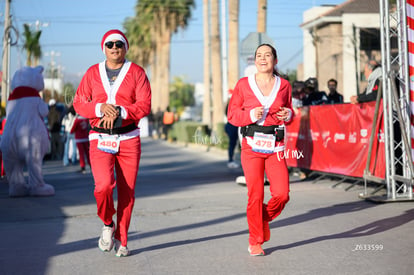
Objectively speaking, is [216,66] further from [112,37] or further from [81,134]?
[112,37]

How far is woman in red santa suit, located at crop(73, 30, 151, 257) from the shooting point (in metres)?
6.12

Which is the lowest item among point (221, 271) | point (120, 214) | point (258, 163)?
point (221, 271)

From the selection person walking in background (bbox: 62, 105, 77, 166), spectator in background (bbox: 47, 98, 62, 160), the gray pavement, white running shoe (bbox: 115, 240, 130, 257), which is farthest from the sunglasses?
spectator in background (bbox: 47, 98, 62, 160)

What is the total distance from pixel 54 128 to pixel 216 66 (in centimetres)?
1274

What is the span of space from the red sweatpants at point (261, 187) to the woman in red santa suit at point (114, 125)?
1056mm

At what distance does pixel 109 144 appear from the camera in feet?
20.1

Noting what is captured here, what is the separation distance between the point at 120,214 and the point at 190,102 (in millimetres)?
179697

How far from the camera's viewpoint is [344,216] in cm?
852

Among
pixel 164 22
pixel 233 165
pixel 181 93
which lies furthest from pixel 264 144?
pixel 181 93

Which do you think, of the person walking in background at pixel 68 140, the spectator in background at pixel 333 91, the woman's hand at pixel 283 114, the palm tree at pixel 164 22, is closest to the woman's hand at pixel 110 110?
the woman's hand at pixel 283 114

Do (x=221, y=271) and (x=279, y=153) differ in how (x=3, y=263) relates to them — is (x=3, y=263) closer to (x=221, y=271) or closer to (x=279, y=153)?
(x=221, y=271)

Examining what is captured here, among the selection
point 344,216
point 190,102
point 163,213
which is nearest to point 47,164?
point 163,213

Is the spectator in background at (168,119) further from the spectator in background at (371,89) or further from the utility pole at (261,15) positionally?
the spectator in background at (371,89)

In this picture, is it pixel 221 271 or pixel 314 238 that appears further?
pixel 314 238
